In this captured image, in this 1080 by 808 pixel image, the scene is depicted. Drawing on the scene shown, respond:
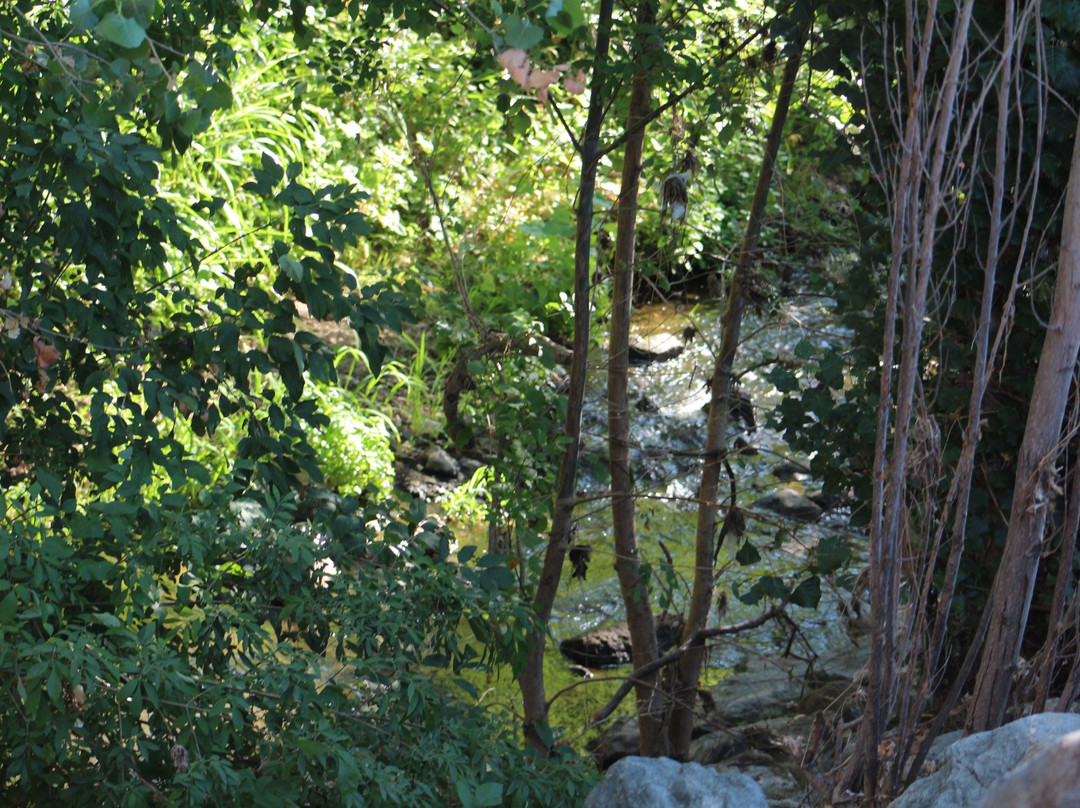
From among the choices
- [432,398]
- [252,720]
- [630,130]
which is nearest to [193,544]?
[252,720]

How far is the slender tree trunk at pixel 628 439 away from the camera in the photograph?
3.46 m

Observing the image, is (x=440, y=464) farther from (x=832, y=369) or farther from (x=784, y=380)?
(x=832, y=369)

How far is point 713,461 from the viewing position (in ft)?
11.7

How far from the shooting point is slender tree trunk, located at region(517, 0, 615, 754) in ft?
9.49

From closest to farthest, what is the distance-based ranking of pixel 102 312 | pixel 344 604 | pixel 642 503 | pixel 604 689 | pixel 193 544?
pixel 193 544
pixel 344 604
pixel 102 312
pixel 604 689
pixel 642 503

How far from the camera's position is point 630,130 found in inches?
125

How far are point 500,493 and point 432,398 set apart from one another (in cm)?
359

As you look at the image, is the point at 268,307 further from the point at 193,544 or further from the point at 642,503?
the point at 642,503

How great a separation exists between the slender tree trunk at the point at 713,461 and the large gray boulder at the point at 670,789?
0.96 meters

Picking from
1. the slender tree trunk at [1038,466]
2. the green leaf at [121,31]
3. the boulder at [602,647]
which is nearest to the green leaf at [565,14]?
the green leaf at [121,31]

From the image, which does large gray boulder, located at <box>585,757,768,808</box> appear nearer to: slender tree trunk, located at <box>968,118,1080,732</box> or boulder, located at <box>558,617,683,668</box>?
slender tree trunk, located at <box>968,118,1080,732</box>

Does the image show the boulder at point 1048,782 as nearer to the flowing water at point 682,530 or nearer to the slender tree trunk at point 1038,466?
the slender tree trunk at point 1038,466

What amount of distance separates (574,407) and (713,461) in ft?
2.03

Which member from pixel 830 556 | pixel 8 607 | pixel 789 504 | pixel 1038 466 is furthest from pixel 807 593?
pixel 789 504
